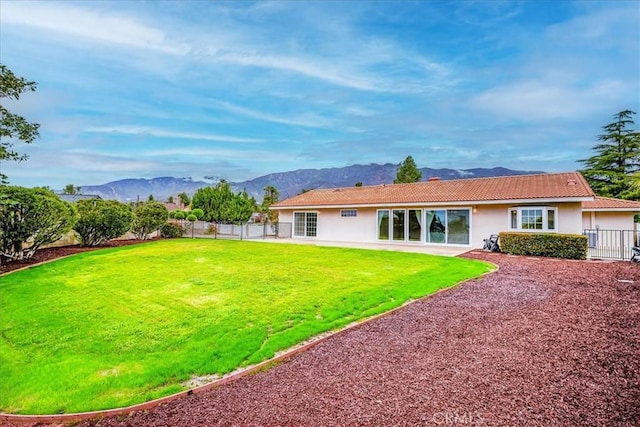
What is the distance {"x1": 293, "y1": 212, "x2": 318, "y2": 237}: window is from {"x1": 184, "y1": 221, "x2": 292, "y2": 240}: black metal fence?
677 mm

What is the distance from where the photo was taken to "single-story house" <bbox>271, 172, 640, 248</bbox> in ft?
54.1

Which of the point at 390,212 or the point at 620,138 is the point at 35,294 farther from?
the point at 620,138

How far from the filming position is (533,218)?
1684 cm

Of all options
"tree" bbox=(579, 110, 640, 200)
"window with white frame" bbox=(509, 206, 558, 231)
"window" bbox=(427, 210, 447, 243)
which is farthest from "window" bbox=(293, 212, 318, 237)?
"tree" bbox=(579, 110, 640, 200)

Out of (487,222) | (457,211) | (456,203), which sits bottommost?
(487,222)

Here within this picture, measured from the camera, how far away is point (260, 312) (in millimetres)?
7086

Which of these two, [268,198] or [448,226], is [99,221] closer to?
[448,226]

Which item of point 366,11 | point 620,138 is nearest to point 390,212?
point 366,11

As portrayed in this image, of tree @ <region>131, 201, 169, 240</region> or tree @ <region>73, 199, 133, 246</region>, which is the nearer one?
tree @ <region>73, 199, 133, 246</region>

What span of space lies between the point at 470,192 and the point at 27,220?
21.3 meters

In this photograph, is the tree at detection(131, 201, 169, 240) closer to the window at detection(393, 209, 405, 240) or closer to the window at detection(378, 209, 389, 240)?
the window at detection(378, 209, 389, 240)

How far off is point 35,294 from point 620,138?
5042 centimetres

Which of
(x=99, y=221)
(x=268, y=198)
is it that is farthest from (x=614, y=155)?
(x=268, y=198)

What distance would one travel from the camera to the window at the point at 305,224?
84.2 feet
